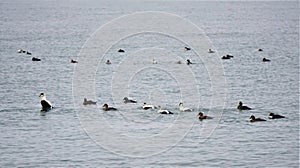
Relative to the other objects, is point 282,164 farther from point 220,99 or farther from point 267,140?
point 220,99

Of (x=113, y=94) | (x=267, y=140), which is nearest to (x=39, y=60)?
(x=113, y=94)

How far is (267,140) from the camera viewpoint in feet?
128

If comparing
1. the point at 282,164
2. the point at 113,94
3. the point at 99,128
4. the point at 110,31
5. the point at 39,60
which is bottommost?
the point at 282,164

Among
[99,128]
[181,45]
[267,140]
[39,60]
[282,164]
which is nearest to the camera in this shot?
[282,164]

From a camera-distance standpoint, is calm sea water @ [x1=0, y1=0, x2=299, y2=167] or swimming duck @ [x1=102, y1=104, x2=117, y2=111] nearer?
calm sea water @ [x1=0, y1=0, x2=299, y2=167]

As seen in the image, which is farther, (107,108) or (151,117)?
(107,108)

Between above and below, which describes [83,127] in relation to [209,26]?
below

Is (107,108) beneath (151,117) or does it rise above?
above

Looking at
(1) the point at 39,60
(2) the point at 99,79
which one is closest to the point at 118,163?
(2) the point at 99,79

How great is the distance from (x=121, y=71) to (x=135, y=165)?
31670 millimetres

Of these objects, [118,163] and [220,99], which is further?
[220,99]

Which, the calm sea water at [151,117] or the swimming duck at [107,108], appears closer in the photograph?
the calm sea water at [151,117]

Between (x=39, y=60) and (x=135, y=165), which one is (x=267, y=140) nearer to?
(x=135, y=165)

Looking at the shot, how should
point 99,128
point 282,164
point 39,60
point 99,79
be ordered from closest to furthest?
point 282,164 → point 99,128 → point 99,79 → point 39,60
